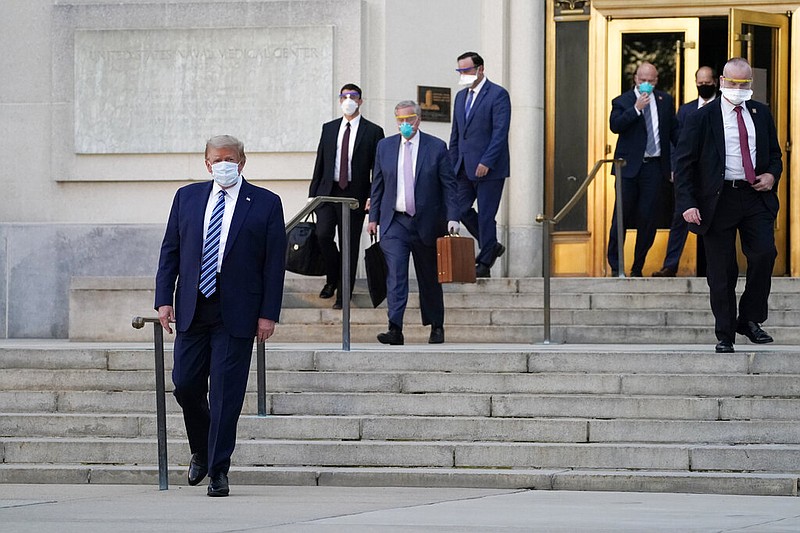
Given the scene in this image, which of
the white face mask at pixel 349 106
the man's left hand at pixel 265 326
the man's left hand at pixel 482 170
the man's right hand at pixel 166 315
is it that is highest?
the white face mask at pixel 349 106

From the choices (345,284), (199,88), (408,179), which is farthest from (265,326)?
(199,88)

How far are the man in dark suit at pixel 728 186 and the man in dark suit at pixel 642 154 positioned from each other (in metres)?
3.89

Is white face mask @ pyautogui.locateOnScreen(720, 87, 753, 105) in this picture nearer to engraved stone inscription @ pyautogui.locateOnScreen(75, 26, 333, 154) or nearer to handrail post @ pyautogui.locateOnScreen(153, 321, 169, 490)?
handrail post @ pyautogui.locateOnScreen(153, 321, 169, 490)

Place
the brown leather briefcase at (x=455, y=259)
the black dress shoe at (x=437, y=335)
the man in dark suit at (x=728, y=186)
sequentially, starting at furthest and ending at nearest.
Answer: the black dress shoe at (x=437, y=335) → the brown leather briefcase at (x=455, y=259) → the man in dark suit at (x=728, y=186)

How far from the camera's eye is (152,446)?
10.1 meters

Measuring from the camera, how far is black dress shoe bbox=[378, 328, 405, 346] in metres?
12.5

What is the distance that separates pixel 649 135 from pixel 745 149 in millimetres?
4218

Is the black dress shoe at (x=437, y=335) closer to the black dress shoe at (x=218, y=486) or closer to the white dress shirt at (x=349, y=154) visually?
the white dress shirt at (x=349, y=154)

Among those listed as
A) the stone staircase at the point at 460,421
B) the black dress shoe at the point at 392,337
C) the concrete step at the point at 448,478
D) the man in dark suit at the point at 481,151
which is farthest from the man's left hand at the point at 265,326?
the man in dark suit at the point at 481,151

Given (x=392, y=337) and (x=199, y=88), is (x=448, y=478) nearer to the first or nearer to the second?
(x=392, y=337)

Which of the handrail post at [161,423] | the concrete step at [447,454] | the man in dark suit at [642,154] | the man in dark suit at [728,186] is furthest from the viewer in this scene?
the man in dark suit at [642,154]

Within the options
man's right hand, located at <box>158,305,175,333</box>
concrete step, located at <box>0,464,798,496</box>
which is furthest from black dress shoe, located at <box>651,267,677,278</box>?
man's right hand, located at <box>158,305,175,333</box>

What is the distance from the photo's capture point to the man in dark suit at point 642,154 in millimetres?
15281

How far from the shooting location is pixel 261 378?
34.2ft
